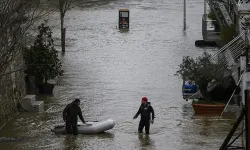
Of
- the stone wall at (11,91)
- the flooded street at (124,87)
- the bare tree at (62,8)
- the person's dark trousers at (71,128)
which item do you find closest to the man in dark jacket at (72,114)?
the person's dark trousers at (71,128)

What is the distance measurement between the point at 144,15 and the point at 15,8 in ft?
160

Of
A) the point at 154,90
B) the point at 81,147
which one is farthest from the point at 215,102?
the point at 81,147

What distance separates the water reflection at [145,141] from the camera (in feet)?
89.0

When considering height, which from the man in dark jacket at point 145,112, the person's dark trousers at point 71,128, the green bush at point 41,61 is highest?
the green bush at point 41,61

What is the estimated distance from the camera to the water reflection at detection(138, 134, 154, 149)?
27.1 m

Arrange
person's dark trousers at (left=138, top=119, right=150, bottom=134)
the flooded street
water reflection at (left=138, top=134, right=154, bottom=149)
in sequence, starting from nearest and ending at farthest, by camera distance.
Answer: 1. water reflection at (left=138, top=134, right=154, bottom=149)
2. the flooded street
3. person's dark trousers at (left=138, top=119, right=150, bottom=134)

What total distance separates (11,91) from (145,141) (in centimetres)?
A: 789

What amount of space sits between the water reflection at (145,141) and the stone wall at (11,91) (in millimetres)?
5511

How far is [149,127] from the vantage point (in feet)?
95.9

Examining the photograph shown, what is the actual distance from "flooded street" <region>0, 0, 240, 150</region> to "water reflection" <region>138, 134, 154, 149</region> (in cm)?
1

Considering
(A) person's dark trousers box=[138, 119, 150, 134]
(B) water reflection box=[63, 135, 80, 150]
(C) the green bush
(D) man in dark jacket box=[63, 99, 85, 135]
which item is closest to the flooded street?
(B) water reflection box=[63, 135, 80, 150]

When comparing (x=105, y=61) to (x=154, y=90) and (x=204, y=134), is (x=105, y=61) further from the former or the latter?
(x=204, y=134)

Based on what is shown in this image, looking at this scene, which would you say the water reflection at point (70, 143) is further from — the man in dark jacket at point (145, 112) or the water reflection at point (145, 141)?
the man in dark jacket at point (145, 112)

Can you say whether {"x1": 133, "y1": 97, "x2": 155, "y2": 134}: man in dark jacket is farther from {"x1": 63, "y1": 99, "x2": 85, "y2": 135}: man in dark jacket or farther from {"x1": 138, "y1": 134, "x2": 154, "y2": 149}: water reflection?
{"x1": 63, "y1": 99, "x2": 85, "y2": 135}: man in dark jacket
